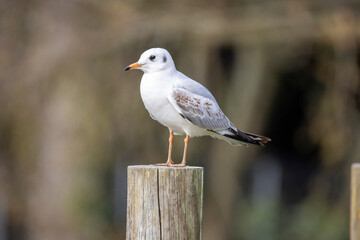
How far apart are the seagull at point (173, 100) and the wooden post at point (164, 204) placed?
635 millimetres

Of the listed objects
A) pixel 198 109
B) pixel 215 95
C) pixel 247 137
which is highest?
pixel 215 95

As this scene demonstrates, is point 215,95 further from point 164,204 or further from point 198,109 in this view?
point 164,204

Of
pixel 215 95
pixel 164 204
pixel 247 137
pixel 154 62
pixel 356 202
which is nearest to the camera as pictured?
pixel 164 204

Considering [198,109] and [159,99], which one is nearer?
[159,99]

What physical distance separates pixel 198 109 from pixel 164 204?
3.31 ft

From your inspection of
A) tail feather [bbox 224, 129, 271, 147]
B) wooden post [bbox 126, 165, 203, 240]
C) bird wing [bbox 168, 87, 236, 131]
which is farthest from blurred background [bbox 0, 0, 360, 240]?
wooden post [bbox 126, 165, 203, 240]

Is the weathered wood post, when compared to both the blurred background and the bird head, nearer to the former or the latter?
the bird head

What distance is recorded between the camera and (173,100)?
395cm

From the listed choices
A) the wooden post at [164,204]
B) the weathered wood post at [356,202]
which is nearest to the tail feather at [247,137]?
the weathered wood post at [356,202]

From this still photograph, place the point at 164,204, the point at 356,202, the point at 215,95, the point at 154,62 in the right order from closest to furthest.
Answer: the point at 164,204 → the point at 356,202 → the point at 154,62 → the point at 215,95

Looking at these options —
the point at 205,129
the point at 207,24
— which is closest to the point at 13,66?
the point at 207,24

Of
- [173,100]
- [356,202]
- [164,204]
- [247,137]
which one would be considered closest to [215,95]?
[247,137]

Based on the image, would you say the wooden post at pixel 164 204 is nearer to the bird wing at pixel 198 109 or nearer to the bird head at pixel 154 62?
the bird wing at pixel 198 109

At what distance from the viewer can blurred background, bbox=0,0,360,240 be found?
27.7 ft
